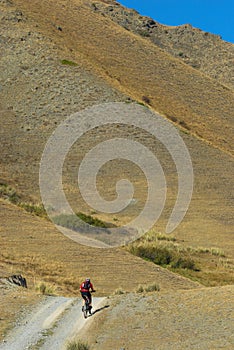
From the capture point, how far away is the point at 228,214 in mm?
42625

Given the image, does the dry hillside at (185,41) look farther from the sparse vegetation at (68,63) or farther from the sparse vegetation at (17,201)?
the sparse vegetation at (17,201)

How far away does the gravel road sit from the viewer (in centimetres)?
1609

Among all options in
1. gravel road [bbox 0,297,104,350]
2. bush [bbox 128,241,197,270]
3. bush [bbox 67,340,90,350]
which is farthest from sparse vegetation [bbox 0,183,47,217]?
bush [bbox 67,340,90,350]

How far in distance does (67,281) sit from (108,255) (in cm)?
409

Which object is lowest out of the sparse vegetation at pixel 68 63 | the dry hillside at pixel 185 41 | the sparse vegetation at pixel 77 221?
the sparse vegetation at pixel 77 221

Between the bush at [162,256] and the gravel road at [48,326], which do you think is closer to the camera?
the gravel road at [48,326]

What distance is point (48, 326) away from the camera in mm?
17328

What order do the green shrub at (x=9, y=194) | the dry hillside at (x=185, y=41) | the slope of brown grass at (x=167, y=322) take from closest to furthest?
Answer: 1. the slope of brown grass at (x=167, y=322)
2. the green shrub at (x=9, y=194)
3. the dry hillside at (x=185, y=41)

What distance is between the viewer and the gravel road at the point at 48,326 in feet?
52.8

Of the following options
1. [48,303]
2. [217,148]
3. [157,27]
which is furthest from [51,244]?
[157,27]

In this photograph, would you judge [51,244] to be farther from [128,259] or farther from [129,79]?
[129,79]

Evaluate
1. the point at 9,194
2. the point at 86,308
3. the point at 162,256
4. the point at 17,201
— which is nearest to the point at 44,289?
the point at 86,308

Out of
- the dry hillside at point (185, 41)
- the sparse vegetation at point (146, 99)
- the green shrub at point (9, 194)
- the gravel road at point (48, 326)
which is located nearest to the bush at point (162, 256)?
the green shrub at point (9, 194)

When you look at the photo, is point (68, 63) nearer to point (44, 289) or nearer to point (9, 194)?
point (9, 194)
